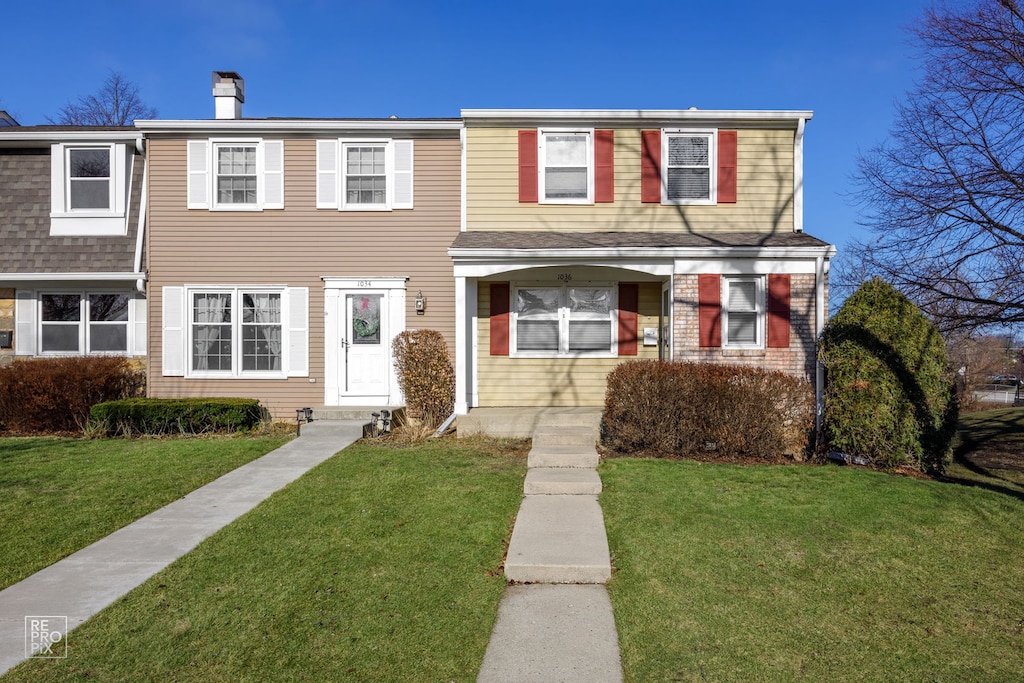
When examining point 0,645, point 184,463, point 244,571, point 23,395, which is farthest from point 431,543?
point 23,395

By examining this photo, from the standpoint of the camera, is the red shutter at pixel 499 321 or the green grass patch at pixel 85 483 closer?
the green grass patch at pixel 85 483

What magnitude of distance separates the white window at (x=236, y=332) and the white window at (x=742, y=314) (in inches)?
294

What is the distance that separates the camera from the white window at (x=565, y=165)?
37.5ft

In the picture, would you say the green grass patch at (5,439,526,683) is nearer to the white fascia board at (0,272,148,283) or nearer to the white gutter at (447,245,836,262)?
the white gutter at (447,245,836,262)

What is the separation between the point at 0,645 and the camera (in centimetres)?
352

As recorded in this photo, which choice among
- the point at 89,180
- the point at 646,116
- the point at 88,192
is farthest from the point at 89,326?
the point at 646,116

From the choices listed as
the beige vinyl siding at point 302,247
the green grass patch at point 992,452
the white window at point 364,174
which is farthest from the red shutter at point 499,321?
the green grass patch at point 992,452

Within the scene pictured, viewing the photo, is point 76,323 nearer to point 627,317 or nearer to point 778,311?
point 627,317

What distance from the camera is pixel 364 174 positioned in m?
11.6

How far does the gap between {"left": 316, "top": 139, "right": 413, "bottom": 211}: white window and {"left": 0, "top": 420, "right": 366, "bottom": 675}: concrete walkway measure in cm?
542

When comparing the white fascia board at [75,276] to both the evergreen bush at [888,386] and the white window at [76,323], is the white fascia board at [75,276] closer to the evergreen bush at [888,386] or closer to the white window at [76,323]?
the white window at [76,323]

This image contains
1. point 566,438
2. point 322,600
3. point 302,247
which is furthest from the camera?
point 302,247

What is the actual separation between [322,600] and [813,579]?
3.37 meters

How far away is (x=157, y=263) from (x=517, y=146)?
6966 millimetres
